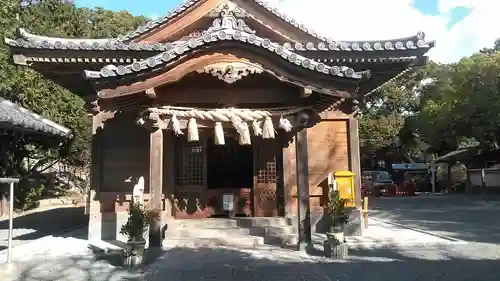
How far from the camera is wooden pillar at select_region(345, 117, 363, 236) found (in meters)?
11.4

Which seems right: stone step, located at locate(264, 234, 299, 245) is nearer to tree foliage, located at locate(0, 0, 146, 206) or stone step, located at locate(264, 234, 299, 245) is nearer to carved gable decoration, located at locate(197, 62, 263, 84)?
carved gable decoration, located at locate(197, 62, 263, 84)

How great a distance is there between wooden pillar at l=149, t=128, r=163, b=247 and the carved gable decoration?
1.83 meters

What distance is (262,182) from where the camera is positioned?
39.8 feet

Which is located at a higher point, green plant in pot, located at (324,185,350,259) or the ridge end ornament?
the ridge end ornament

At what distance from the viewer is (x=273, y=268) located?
783 centimetres

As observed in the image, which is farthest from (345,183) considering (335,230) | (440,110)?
(440,110)

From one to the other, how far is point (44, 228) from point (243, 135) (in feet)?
31.4

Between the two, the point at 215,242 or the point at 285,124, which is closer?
the point at 285,124

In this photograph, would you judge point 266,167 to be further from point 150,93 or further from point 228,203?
point 150,93

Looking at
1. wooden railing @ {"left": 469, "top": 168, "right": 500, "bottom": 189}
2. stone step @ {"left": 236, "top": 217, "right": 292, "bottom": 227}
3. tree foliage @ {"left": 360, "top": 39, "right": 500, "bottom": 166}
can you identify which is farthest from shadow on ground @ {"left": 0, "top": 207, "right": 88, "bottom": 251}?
wooden railing @ {"left": 469, "top": 168, "right": 500, "bottom": 189}

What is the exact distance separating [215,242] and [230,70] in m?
4.13

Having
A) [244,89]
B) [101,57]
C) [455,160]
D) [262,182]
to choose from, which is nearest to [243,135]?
[244,89]

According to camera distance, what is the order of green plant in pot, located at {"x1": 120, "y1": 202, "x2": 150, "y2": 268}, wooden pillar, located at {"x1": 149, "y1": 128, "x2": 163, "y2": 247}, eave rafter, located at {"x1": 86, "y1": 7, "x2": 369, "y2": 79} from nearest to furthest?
1. green plant in pot, located at {"x1": 120, "y1": 202, "x2": 150, "y2": 268}
2. eave rafter, located at {"x1": 86, "y1": 7, "x2": 369, "y2": 79}
3. wooden pillar, located at {"x1": 149, "y1": 128, "x2": 163, "y2": 247}

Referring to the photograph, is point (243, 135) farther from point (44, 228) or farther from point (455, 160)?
point (455, 160)
